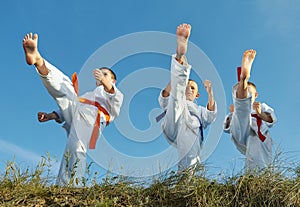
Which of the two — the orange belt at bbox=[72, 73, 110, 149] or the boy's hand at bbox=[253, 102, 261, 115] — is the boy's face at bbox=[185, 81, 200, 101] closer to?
the boy's hand at bbox=[253, 102, 261, 115]

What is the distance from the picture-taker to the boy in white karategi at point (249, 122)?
3.74 metres

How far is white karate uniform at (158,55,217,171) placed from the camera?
388 cm

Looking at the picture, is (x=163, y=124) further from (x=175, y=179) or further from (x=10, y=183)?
(x=10, y=183)

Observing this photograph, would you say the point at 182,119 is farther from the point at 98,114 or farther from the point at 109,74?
the point at 109,74

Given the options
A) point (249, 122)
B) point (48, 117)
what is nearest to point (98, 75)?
point (48, 117)

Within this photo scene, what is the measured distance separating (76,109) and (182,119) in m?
1.08

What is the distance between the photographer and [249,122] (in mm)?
3967

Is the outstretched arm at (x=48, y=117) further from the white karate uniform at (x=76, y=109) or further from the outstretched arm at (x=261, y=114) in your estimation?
the outstretched arm at (x=261, y=114)

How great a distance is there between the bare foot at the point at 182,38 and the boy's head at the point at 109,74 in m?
0.92

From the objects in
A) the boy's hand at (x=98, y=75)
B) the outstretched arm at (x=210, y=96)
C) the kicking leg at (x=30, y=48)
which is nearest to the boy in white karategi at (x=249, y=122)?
the outstretched arm at (x=210, y=96)

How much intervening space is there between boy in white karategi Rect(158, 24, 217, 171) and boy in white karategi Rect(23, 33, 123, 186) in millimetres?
549

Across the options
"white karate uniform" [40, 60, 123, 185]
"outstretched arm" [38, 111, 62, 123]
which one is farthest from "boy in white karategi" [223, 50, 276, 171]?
"outstretched arm" [38, 111, 62, 123]

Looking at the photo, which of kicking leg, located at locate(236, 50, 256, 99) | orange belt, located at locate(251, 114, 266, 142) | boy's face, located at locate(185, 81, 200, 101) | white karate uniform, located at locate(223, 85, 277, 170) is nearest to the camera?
kicking leg, located at locate(236, 50, 256, 99)

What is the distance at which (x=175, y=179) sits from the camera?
120 inches
